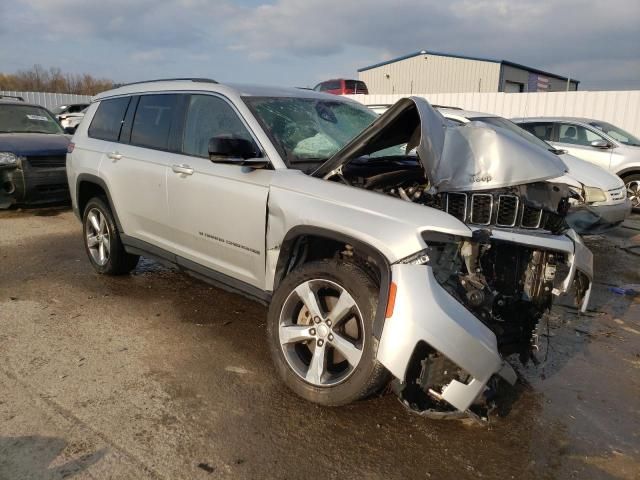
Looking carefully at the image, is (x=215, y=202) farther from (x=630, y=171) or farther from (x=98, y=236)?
(x=630, y=171)

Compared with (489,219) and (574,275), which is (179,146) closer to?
(489,219)

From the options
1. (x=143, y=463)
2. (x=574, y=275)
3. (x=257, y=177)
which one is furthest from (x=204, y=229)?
(x=574, y=275)

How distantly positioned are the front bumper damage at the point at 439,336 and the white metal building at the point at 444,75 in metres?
27.4

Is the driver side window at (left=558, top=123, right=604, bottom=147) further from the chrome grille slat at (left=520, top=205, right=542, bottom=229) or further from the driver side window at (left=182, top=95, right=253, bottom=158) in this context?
the driver side window at (left=182, top=95, right=253, bottom=158)

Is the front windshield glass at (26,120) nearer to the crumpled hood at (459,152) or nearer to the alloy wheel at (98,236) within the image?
the alloy wheel at (98,236)

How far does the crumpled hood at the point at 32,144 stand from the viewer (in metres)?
8.29

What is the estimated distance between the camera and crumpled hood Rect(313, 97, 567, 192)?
295 centimetres

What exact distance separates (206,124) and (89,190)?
2.04 m

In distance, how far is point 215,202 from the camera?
12.3 feet

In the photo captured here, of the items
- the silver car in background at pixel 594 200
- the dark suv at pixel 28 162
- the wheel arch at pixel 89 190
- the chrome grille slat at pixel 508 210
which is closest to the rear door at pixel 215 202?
the wheel arch at pixel 89 190

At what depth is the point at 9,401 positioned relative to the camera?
121 inches

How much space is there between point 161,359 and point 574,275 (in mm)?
2684

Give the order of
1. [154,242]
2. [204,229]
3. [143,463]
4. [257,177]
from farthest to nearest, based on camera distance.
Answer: [154,242]
[204,229]
[257,177]
[143,463]

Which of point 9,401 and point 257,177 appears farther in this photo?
point 257,177
